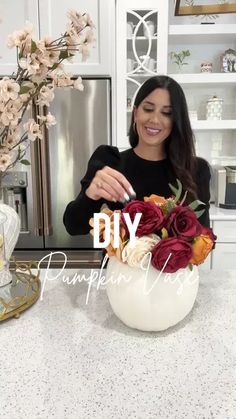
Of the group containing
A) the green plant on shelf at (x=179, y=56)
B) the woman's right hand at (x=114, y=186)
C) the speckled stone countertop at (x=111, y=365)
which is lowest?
the speckled stone countertop at (x=111, y=365)

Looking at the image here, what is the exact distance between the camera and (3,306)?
0.88 meters

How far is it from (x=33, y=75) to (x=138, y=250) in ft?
1.35

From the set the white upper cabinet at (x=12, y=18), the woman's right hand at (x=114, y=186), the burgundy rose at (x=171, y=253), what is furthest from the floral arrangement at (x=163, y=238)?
the white upper cabinet at (x=12, y=18)

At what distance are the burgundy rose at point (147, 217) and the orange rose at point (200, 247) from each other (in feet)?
0.26

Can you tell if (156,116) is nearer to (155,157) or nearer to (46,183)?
(155,157)

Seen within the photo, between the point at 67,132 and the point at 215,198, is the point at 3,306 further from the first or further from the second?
the point at 215,198

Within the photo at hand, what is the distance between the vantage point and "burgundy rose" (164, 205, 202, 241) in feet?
2.48

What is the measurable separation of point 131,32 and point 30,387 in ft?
7.24

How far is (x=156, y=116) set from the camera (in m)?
1.42

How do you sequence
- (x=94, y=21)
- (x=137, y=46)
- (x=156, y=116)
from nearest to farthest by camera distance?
1. (x=156, y=116)
2. (x=94, y=21)
3. (x=137, y=46)

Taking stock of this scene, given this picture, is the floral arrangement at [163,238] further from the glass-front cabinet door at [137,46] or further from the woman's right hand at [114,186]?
the glass-front cabinet door at [137,46]

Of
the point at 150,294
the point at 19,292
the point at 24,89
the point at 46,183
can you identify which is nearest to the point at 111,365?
the point at 150,294

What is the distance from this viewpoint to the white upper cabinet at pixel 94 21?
2232 millimetres

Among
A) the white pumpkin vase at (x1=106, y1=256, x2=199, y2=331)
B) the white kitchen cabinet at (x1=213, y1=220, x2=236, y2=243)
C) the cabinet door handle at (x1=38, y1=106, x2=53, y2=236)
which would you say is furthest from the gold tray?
the white kitchen cabinet at (x1=213, y1=220, x2=236, y2=243)
